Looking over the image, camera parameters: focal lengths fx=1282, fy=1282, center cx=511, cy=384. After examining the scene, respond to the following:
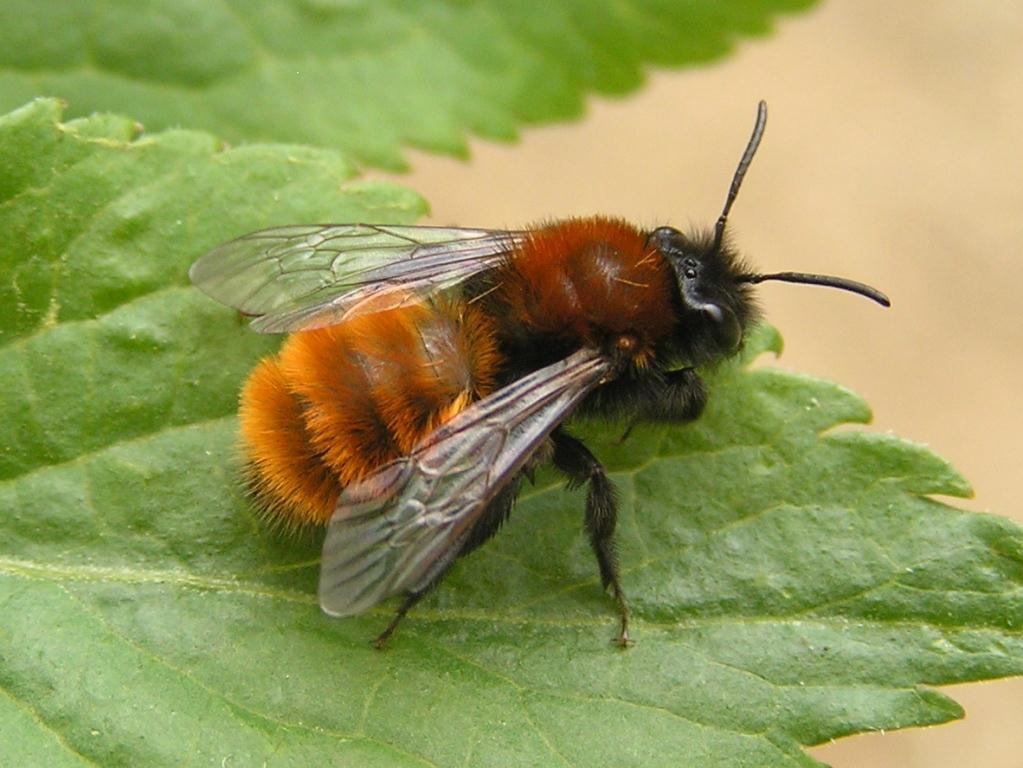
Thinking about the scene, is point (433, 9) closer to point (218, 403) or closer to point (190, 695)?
point (218, 403)

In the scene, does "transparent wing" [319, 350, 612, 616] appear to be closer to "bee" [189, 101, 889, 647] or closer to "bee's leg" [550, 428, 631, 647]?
"bee" [189, 101, 889, 647]

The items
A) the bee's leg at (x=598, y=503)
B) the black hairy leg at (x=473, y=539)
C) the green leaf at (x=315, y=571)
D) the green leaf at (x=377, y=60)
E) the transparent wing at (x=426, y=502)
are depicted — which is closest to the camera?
the transparent wing at (x=426, y=502)

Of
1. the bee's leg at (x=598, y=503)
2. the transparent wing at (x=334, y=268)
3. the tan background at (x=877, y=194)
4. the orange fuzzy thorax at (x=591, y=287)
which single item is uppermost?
the orange fuzzy thorax at (x=591, y=287)

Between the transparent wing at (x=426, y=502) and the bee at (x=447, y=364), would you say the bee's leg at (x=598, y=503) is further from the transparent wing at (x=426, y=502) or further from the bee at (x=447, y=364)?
the transparent wing at (x=426, y=502)

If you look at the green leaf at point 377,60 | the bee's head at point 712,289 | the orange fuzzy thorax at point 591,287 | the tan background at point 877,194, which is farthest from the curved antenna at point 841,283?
the tan background at point 877,194

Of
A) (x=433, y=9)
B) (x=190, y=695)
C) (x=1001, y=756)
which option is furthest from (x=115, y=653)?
(x=1001, y=756)

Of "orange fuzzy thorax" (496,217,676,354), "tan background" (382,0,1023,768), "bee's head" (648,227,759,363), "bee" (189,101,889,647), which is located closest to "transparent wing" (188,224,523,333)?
"bee" (189,101,889,647)

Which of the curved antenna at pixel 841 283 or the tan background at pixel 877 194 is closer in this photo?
the curved antenna at pixel 841 283
